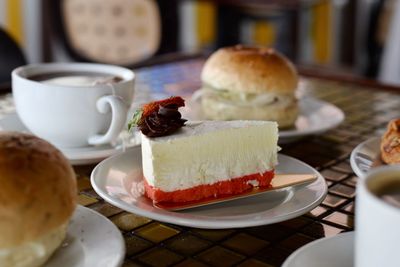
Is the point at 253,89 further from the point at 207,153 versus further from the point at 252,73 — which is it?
the point at 207,153

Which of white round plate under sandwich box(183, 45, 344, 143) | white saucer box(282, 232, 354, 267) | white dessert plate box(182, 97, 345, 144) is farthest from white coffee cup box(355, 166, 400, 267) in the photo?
white round plate under sandwich box(183, 45, 344, 143)

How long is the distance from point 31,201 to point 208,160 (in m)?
0.31

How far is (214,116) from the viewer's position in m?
1.28

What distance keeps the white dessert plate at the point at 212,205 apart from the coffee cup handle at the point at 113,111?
3.0 inches

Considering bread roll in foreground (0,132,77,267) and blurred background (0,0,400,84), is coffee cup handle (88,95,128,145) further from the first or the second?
blurred background (0,0,400,84)

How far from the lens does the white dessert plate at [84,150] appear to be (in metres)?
0.99

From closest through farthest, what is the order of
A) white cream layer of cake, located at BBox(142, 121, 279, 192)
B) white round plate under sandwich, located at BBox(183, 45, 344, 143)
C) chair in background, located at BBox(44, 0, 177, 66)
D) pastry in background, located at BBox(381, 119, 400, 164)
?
white cream layer of cake, located at BBox(142, 121, 279, 192), pastry in background, located at BBox(381, 119, 400, 164), white round plate under sandwich, located at BBox(183, 45, 344, 143), chair in background, located at BBox(44, 0, 177, 66)

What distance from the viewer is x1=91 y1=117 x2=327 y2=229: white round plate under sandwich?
82 centimetres

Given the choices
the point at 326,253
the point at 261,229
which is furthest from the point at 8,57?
the point at 326,253

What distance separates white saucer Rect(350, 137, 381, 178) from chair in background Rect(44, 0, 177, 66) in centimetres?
159

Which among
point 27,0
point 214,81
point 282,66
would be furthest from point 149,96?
point 27,0

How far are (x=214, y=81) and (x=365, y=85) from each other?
0.56 m

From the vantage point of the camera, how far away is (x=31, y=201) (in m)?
0.61

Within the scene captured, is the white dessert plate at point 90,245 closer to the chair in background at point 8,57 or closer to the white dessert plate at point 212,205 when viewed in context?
the white dessert plate at point 212,205
